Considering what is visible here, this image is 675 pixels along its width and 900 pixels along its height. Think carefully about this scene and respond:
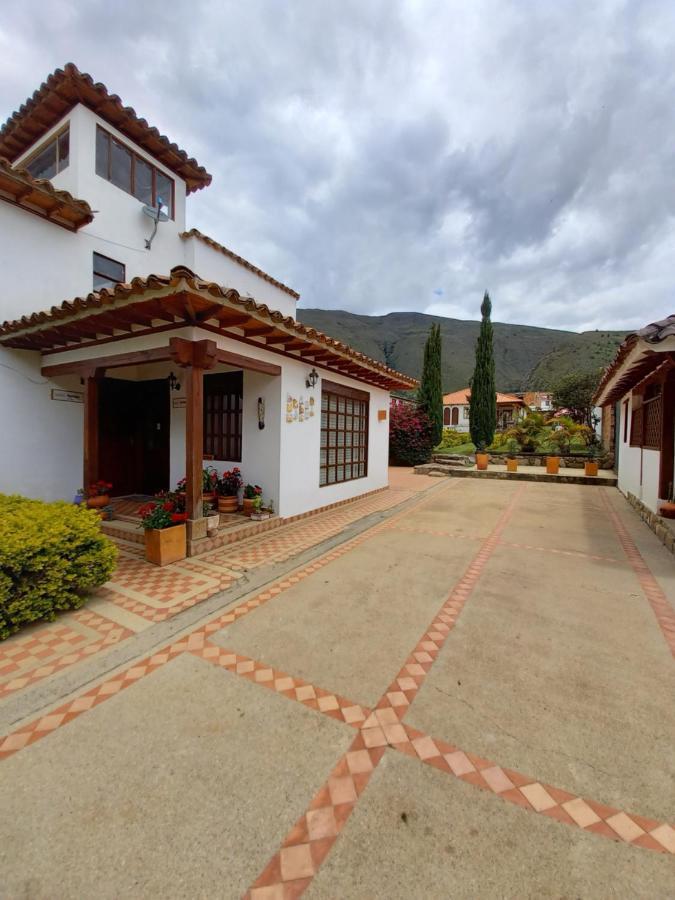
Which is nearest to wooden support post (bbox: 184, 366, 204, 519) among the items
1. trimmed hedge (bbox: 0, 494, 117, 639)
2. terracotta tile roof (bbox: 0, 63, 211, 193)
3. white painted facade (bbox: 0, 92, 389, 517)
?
white painted facade (bbox: 0, 92, 389, 517)

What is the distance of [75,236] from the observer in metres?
7.01

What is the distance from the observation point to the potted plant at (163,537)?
4.59 m

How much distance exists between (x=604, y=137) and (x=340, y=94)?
211 inches

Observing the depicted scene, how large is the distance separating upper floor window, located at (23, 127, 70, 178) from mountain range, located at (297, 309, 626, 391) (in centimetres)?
6411

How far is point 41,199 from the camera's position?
618cm

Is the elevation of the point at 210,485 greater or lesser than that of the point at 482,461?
lesser

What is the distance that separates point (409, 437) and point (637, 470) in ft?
28.0

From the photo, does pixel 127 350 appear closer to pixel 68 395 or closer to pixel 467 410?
pixel 68 395

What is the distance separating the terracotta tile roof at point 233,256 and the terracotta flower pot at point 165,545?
742 cm

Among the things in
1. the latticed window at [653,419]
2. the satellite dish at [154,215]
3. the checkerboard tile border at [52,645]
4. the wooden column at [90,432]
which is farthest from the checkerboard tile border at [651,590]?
the satellite dish at [154,215]

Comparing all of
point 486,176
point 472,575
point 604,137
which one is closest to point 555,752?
point 472,575

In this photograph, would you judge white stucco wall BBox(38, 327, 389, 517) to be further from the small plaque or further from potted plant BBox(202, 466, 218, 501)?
the small plaque

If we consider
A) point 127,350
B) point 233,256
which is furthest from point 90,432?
point 233,256

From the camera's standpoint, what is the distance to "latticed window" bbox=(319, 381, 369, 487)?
7852 millimetres
